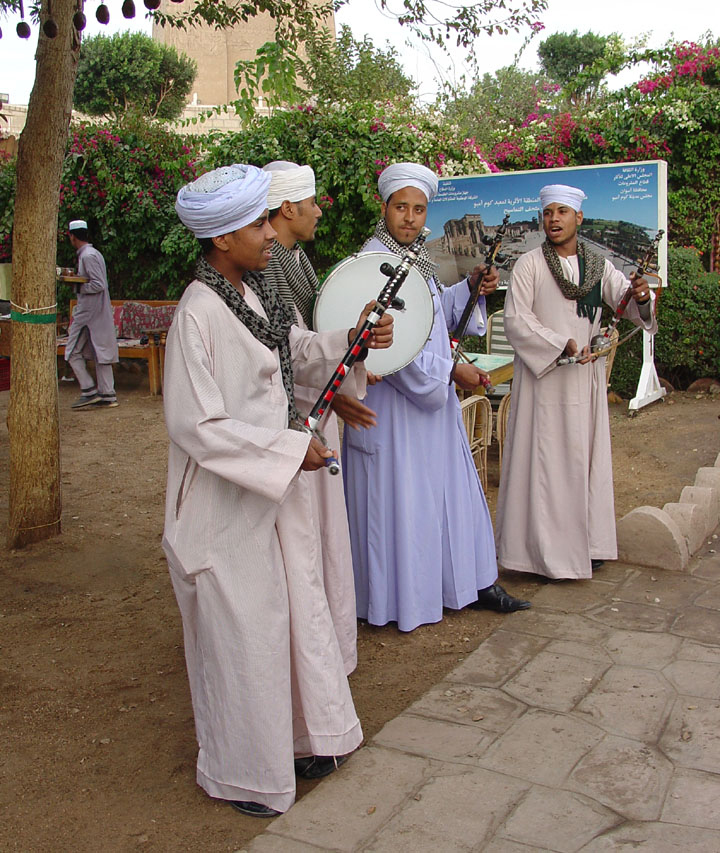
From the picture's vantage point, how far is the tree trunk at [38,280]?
5.02 meters

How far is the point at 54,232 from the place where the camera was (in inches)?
204

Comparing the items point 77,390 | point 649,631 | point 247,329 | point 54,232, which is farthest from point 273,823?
point 77,390

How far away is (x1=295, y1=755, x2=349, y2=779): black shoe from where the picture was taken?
116 inches

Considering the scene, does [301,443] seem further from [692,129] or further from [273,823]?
[692,129]

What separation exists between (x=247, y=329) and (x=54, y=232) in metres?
2.95

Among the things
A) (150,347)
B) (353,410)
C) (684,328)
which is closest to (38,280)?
(353,410)

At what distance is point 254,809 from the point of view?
2.74 metres

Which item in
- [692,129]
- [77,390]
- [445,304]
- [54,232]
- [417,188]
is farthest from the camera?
[77,390]

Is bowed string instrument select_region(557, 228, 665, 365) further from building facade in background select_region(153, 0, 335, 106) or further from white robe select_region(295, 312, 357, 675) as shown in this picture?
building facade in background select_region(153, 0, 335, 106)

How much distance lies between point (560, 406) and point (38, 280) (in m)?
2.92

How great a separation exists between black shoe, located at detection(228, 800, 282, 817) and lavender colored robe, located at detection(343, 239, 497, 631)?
143cm

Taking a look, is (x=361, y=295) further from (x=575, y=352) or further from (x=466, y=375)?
(x=575, y=352)

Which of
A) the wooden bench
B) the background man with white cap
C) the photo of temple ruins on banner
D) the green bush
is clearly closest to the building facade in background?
the wooden bench

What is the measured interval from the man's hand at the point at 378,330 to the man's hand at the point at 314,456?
452 millimetres
